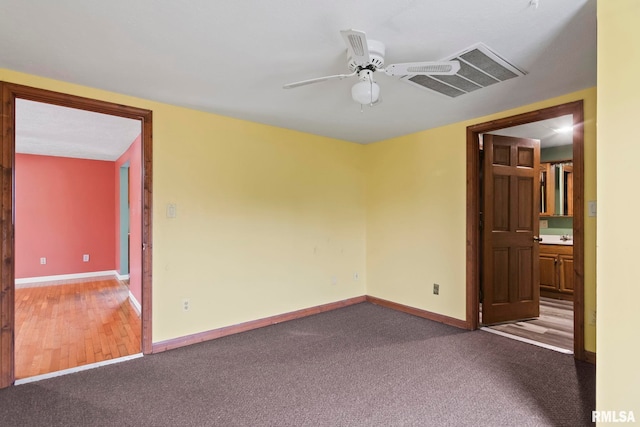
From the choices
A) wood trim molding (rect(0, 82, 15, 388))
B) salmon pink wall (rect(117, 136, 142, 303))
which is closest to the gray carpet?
wood trim molding (rect(0, 82, 15, 388))

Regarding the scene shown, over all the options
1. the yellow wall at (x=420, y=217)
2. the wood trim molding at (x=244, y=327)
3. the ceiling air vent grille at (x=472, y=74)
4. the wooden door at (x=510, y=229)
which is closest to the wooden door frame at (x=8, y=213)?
the wood trim molding at (x=244, y=327)

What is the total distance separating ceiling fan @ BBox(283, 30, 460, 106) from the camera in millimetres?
1624

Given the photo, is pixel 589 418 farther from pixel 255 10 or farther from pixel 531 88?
pixel 255 10

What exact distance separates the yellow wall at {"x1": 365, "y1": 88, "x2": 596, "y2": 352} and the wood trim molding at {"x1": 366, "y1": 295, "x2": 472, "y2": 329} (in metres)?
0.05

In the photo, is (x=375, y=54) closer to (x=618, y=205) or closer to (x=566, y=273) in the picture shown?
(x=618, y=205)

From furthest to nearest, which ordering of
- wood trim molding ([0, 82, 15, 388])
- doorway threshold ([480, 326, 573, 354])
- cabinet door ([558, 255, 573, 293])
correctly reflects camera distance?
cabinet door ([558, 255, 573, 293]), doorway threshold ([480, 326, 573, 354]), wood trim molding ([0, 82, 15, 388])

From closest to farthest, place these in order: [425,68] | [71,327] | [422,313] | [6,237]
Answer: [425,68] → [6,237] → [71,327] → [422,313]

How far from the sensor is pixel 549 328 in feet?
11.1

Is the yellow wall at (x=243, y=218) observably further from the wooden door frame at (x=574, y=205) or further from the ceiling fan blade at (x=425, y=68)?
the ceiling fan blade at (x=425, y=68)

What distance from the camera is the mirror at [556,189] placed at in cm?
472

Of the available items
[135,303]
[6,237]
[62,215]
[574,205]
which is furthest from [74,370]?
[62,215]

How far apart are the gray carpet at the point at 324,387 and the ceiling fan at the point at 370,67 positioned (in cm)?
198

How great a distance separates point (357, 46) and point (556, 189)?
4.76 metres

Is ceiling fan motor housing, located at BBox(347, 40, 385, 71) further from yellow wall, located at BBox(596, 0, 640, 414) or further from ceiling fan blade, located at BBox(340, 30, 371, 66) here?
yellow wall, located at BBox(596, 0, 640, 414)
